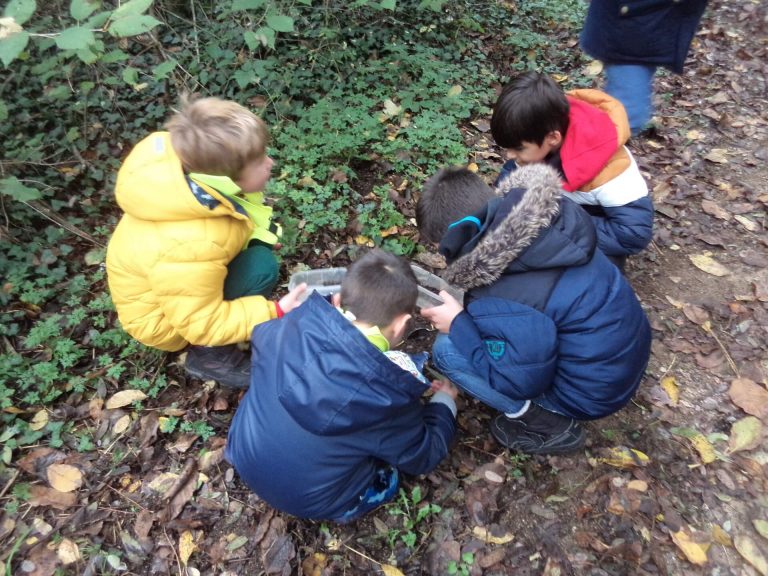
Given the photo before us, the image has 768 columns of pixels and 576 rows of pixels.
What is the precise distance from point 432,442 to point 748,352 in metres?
2.08

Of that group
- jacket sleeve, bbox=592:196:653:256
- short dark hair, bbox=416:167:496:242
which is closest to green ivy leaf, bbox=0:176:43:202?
short dark hair, bbox=416:167:496:242

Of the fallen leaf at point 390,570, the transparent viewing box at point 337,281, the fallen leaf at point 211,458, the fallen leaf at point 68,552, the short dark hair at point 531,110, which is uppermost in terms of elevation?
the short dark hair at point 531,110

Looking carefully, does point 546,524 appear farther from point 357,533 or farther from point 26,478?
point 26,478

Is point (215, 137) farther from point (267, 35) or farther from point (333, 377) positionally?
point (267, 35)

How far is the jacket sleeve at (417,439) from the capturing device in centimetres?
212

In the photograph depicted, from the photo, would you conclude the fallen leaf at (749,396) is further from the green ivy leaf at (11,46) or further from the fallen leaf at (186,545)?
the green ivy leaf at (11,46)

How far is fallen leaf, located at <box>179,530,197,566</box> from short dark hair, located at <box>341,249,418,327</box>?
1399 millimetres

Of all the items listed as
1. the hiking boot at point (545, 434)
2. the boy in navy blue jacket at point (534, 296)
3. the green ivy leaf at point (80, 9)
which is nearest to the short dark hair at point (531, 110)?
the boy in navy blue jacket at point (534, 296)

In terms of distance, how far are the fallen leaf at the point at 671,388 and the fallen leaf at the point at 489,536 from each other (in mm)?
1228

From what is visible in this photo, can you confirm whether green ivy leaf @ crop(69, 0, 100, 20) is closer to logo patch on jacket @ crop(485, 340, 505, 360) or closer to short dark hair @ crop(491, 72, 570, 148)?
short dark hair @ crop(491, 72, 570, 148)

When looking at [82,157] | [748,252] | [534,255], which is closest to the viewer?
[534,255]

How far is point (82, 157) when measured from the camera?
13.6ft

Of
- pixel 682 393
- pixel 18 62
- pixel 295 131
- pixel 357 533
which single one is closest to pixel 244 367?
pixel 357 533

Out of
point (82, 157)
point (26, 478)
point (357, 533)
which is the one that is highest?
point (82, 157)
